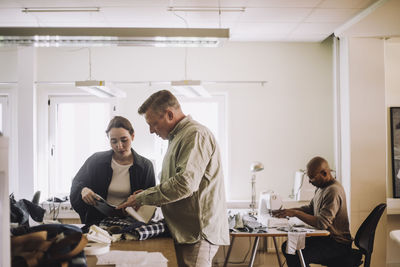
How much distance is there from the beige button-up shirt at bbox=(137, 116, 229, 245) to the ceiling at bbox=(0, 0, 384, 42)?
1.89 meters

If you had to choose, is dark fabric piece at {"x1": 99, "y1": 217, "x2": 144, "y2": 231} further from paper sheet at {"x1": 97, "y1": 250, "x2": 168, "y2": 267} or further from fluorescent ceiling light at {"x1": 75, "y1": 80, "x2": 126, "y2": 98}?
fluorescent ceiling light at {"x1": 75, "y1": 80, "x2": 126, "y2": 98}

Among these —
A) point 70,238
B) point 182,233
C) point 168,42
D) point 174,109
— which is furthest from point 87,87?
point 70,238

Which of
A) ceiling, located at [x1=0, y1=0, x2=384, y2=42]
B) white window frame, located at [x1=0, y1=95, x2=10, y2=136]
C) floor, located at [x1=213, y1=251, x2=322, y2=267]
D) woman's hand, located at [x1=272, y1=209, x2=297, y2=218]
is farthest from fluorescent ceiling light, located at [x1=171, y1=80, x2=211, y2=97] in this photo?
white window frame, located at [x1=0, y1=95, x2=10, y2=136]

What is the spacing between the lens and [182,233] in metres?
2.11

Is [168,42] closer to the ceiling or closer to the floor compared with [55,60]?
closer to the floor

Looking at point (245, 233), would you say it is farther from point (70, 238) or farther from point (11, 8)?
point (11, 8)

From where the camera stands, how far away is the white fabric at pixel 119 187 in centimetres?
258

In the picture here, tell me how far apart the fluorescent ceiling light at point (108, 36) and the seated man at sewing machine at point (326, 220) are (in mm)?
1540

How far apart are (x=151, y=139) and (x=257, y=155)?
1418mm

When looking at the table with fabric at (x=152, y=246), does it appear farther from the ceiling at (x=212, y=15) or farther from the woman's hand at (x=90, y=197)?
the ceiling at (x=212, y=15)

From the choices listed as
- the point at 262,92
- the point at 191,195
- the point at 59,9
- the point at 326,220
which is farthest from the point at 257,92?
the point at 191,195

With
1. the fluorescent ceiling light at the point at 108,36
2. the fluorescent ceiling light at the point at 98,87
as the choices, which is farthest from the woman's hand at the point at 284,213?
the fluorescent ceiling light at the point at 98,87

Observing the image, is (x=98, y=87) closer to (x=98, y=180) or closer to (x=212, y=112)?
(x=98, y=180)

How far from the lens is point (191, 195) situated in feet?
6.91
